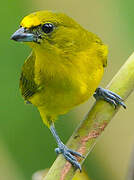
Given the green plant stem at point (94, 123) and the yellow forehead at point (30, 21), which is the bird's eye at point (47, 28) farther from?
the green plant stem at point (94, 123)

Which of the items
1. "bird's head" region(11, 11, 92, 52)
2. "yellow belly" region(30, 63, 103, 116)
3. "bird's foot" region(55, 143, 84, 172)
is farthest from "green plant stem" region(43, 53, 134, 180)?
"bird's head" region(11, 11, 92, 52)

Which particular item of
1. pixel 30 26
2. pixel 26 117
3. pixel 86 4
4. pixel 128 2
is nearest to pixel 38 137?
pixel 26 117

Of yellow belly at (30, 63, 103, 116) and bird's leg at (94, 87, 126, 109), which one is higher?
bird's leg at (94, 87, 126, 109)

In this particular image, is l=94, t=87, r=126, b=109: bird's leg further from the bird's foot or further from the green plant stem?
the bird's foot

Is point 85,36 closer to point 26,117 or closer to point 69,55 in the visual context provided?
point 69,55

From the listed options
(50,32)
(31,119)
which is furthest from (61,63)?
(31,119)

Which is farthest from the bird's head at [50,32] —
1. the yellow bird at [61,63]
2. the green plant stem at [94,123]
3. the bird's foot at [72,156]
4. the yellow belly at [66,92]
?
the bird's foot at [72,156]
